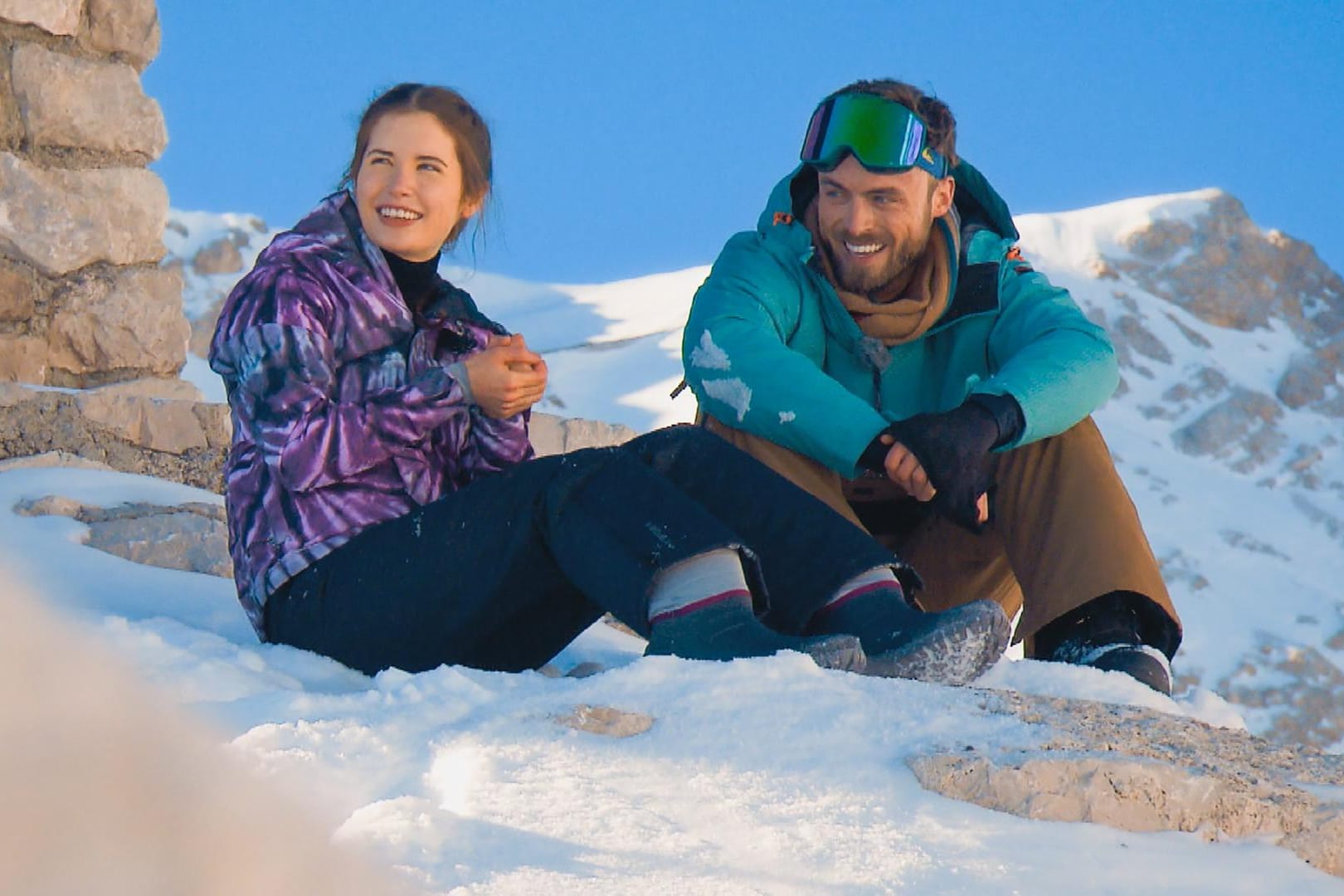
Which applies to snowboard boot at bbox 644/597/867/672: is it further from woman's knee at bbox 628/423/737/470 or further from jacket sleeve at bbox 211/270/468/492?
jacket sleeve at bbox 211/270/468/492

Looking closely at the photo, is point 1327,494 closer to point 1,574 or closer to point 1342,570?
point 1342,570

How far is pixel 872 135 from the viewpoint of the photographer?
288 cm

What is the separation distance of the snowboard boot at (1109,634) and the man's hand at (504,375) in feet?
3.46

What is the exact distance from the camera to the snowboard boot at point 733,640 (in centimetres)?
177

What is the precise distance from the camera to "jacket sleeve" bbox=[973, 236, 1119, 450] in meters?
2.62

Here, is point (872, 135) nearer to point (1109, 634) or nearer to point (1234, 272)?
point (1109, 634)

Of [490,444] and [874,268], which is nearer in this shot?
[490,444]

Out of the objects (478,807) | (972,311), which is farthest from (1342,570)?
(478,807)

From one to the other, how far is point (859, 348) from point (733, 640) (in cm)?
120

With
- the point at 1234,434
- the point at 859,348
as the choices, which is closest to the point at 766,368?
the point at 859,348

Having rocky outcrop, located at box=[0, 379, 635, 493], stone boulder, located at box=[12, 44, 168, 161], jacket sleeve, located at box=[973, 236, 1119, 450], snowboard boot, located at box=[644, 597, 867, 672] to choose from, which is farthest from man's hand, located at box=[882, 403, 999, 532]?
stone boulder, located at box=[12, 44, 168, 161]

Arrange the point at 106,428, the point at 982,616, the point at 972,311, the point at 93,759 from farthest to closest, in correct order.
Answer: the point at 106,428
the point at 972,311
the point at 982,616
the point at 93,759

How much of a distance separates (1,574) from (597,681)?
1.01 meters

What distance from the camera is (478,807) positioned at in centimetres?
128
